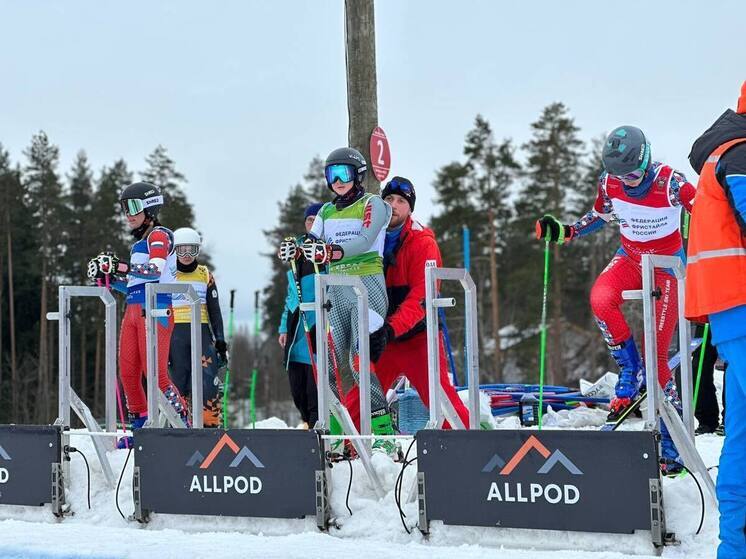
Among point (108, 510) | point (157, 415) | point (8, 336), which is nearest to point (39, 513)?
point (108, 510)

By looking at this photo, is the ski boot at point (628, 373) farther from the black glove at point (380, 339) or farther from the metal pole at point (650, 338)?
the metal pole at point (650, 338)

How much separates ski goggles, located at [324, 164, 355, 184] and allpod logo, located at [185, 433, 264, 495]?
171 cm

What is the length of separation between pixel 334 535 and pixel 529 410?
428 cm

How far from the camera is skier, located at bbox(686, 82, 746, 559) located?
369 cm

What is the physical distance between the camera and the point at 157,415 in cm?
604

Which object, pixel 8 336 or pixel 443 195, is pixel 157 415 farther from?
pixel 8 336

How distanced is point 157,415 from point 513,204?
31.4m

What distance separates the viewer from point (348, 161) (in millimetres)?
6148

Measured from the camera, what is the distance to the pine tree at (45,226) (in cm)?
3422

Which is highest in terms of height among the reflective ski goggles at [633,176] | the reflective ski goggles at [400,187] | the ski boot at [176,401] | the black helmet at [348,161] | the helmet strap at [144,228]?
the black helmet at [348,161]

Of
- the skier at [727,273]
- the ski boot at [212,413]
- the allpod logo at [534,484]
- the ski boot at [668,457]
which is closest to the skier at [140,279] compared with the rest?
the ski boot at [212,413]

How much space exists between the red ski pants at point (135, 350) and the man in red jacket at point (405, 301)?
153 cm

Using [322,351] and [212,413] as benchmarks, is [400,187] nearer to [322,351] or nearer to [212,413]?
[322,351]

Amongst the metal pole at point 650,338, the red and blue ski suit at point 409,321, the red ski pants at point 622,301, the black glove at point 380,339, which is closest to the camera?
the metal pole at point 650,338
